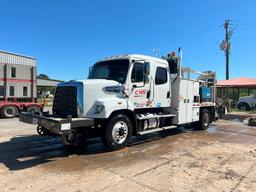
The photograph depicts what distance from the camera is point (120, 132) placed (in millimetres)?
6957

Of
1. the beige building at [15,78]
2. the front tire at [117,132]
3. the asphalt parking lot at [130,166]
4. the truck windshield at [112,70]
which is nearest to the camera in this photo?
the asphalt parking lot at [130,166]

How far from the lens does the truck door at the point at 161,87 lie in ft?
27.3

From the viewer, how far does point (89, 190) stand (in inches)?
163

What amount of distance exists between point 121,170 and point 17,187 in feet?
6.77

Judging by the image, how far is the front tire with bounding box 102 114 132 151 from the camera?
21.7ft

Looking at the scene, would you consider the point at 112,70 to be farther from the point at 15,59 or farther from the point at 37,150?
the point at 15,59

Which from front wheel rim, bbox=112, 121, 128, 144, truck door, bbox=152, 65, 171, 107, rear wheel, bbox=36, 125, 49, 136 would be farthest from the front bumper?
truck door, bbox=152, 65, 171, 107

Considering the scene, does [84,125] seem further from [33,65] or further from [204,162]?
[33,65]

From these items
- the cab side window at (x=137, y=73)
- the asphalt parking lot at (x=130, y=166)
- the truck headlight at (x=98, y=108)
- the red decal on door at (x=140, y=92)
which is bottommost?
the asphalt parking lot at (x=130, y=166)

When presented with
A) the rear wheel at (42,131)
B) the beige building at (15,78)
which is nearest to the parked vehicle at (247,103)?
the beige building at (15,78)

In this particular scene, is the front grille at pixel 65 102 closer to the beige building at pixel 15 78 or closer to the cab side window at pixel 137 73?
the cab side window at pixel 137 73

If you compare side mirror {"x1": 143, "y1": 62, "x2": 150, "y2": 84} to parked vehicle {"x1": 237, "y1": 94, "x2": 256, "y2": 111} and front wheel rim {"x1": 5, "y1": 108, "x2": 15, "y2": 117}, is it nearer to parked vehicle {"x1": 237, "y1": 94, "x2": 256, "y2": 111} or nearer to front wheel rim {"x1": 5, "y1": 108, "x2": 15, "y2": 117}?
front wheel rim {"x1": 5, "y1": 108, "x2": 15, "y2": 117}

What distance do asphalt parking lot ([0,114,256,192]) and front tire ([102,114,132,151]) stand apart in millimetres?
230

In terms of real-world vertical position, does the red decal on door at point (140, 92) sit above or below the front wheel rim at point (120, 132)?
above
